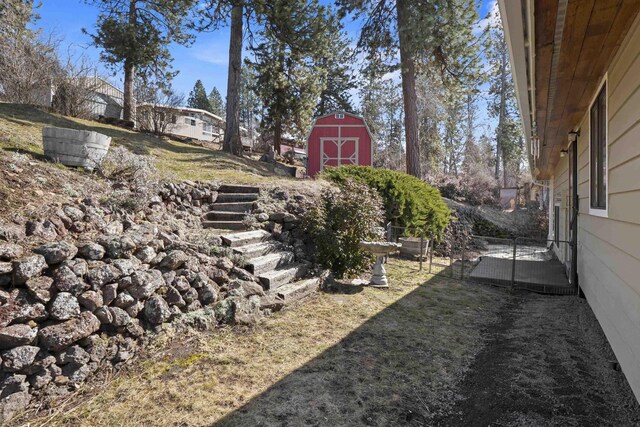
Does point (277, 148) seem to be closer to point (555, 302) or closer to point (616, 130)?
point (555, 302)

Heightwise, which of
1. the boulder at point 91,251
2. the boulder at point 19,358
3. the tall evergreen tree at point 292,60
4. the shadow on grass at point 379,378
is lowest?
the shadow on grass at point 379,378

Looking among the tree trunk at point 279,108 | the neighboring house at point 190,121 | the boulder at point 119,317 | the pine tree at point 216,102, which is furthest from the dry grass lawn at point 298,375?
the pine tree at point 216,102

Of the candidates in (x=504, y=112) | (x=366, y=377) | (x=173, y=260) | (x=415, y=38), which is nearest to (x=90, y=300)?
(x=173, y=260)

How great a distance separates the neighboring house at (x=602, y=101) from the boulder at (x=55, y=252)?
11.4ft

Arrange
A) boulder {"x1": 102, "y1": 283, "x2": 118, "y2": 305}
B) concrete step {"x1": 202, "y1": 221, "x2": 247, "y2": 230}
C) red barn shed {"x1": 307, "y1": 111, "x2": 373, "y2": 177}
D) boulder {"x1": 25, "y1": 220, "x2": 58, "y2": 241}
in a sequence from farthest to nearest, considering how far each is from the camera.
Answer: red barn shed {"x1": 307, "y1": 111, "x2": 373, "y2": 177} < concrete step {"x1": 202, "y1": 221, "x2": 247, "y2": 230} < boulder {"x1": 25, "y1": 220, "x2": 58, "y2": 241} < boulder {"x1": 102, "y1": 283, "x2": 118, "y2": 305}

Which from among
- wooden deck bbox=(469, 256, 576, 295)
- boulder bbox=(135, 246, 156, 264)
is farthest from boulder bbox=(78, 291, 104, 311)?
wooden deck bbox=(469, 256, 576, 295)

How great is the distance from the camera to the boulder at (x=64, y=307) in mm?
2729

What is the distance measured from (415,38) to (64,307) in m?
11.6

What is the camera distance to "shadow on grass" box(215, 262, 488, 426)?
262cm

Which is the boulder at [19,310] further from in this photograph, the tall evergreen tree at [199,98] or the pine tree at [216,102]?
the pine tree at [216,102]

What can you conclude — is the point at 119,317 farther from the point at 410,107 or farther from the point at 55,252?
the point at 410,107

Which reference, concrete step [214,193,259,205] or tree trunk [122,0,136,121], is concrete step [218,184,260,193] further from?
tree trunk [122,0,136,121]

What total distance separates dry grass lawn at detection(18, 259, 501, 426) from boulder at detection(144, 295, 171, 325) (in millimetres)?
188

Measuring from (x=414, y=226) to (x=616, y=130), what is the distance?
624 cm
